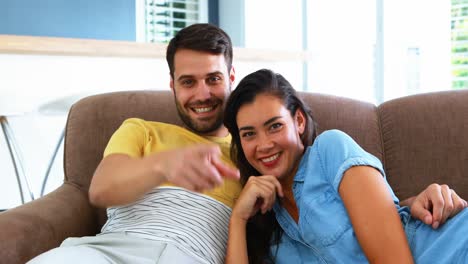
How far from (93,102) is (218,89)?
0.49 metres

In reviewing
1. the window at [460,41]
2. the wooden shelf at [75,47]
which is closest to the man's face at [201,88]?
the wooden shelf at [75,47]

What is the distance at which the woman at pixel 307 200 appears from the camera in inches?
51.5

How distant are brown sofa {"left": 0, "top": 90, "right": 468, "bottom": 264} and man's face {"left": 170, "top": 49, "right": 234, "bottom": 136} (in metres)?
0.23

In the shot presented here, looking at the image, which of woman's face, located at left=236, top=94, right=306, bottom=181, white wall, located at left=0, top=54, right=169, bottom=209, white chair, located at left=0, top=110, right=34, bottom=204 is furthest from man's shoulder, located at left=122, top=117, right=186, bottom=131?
white wall, located at left=0, top=54, right=169, bottom=209

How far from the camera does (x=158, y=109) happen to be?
6.53 ft

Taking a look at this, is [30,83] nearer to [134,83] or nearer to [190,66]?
[134,83]

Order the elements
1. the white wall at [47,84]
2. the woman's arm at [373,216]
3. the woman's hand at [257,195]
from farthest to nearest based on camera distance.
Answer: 1. the white wall at [47,84]
2. the woman's hand at [257,195]
3. the woman's arm at [373,216]

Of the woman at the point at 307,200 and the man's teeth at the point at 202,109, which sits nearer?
the woman at the point at 307,200

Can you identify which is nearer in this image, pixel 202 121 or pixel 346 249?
pixel 346 249

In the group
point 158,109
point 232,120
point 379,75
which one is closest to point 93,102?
point 158,109

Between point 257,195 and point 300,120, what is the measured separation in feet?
0.90

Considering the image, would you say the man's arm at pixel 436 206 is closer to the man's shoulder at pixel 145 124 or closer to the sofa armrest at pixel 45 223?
the man's shoulder at pixel 145 124

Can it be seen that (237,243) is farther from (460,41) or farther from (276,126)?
(460,41)

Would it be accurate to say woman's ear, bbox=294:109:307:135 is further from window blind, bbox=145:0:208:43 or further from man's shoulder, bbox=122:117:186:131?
window blind, bbox=145:0:208:43
